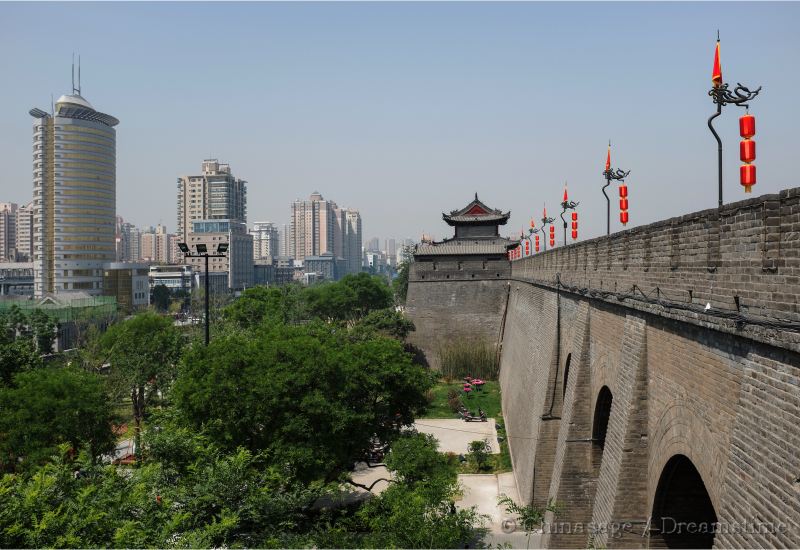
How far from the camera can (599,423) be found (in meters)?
11.2

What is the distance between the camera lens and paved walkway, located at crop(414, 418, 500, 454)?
2319 centimetres

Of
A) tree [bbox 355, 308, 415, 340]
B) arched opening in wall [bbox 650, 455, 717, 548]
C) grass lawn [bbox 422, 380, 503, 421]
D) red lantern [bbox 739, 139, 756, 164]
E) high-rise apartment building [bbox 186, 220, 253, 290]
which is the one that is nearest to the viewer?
red lantern [bbox 739, 139, 756, 164]

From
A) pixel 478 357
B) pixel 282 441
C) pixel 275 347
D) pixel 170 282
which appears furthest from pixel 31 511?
pixel 170 282

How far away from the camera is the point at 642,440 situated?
7.86 metres

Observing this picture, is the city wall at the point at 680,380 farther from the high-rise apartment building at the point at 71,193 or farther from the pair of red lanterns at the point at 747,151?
the high-rise apartment building at the point at 71,193

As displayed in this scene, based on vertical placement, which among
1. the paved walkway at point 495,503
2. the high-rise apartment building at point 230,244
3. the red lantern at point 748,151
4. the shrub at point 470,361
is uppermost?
the high-rise apartment building at point 230,244

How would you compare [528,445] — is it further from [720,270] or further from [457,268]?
[457,268]

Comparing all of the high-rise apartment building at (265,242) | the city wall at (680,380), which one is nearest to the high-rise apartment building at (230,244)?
the high-rise apartment building at (265,242)

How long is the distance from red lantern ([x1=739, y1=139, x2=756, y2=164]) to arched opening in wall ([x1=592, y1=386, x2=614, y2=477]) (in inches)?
200

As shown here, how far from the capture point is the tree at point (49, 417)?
15047 millimetres

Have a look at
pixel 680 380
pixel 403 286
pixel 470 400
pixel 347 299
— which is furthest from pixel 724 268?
pixel 403 286

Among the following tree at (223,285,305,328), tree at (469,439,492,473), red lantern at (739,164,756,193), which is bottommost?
tree at (469,439,492,473)

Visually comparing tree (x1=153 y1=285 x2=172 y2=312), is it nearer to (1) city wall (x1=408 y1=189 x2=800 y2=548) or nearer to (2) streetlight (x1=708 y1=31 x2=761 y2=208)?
(1) city wall (x1=408 y1=189 x2=800 y2=548)

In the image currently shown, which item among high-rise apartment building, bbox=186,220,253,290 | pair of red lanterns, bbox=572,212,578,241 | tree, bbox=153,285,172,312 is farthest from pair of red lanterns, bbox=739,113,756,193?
high-rise apartment building, bbox=186,220,253,290
